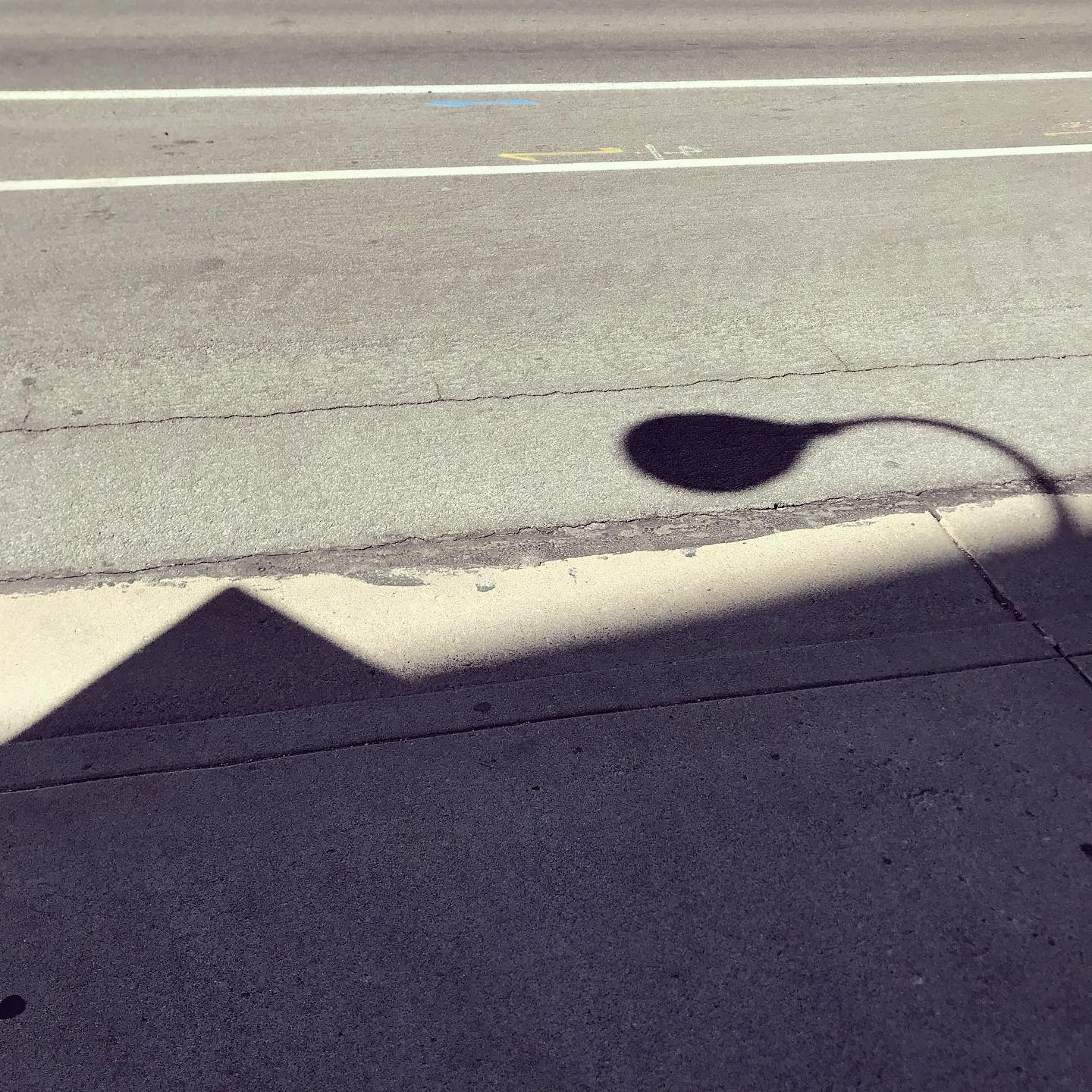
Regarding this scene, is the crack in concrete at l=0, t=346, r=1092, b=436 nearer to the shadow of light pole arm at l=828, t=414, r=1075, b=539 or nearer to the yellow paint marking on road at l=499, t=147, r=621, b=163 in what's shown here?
the shadow of light pole arm at l=828, t=414, r=1075, b=539

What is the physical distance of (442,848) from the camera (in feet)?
11.6

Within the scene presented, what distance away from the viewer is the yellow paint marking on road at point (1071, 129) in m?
10.4

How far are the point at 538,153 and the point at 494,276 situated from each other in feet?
9.03

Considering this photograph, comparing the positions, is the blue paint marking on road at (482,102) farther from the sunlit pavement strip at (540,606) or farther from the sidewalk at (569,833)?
the sidewalk at (569,833)

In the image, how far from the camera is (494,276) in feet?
24.8

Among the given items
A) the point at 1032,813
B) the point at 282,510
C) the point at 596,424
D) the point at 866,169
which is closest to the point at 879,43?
the point at 866,169

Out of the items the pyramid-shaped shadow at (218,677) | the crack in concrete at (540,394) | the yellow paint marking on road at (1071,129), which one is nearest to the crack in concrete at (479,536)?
the pyramid-shaped shadow at (218,677)

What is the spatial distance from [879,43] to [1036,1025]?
12681 millimetres

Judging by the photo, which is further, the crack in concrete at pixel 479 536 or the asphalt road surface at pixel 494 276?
the asphalt road surface at pixel 494 276

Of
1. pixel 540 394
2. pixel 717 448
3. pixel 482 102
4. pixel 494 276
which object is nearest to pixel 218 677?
pixel 540 394

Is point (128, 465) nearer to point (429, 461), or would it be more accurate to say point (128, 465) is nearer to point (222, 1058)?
point (429, 461)

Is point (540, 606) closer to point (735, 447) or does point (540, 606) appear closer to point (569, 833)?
point (569, 833)

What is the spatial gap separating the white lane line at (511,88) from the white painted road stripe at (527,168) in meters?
2.23

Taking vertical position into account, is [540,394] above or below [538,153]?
below
